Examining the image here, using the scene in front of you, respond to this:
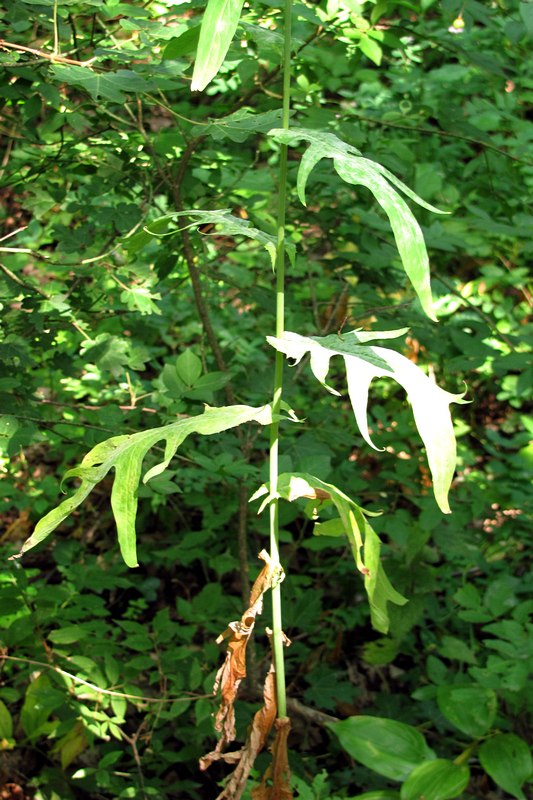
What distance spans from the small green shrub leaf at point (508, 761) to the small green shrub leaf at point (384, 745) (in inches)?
5.5

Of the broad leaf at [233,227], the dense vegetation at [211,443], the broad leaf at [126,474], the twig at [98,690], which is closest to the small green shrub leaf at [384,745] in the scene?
the dense vegetation at [211,443]

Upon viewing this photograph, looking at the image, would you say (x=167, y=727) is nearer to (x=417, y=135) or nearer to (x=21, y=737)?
(x=21, y=737)

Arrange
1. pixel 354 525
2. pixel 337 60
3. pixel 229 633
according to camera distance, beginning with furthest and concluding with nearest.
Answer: pixel 337 60
pixel 229 633
pixel 354 525

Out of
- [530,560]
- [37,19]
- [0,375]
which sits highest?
[37,19]

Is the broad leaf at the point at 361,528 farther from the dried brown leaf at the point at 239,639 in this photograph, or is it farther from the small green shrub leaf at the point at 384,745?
the small green shrub leaf at the point at 384,745

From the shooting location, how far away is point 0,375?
176 centimetres

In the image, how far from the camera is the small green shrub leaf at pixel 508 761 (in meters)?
1.99

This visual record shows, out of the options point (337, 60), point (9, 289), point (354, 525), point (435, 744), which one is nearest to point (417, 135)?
point (337, 60)

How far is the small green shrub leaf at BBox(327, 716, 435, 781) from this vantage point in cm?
199

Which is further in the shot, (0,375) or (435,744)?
(435,744)

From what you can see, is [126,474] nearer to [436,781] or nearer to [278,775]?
[278,775]

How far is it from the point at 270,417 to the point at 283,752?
0.54 m

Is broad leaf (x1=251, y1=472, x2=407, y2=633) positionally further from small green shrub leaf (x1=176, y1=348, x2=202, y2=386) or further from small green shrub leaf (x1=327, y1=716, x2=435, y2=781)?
small green shrub leaf (x1=327, y1=716, x2=435, y2=781)

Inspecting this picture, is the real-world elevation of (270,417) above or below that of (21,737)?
above
